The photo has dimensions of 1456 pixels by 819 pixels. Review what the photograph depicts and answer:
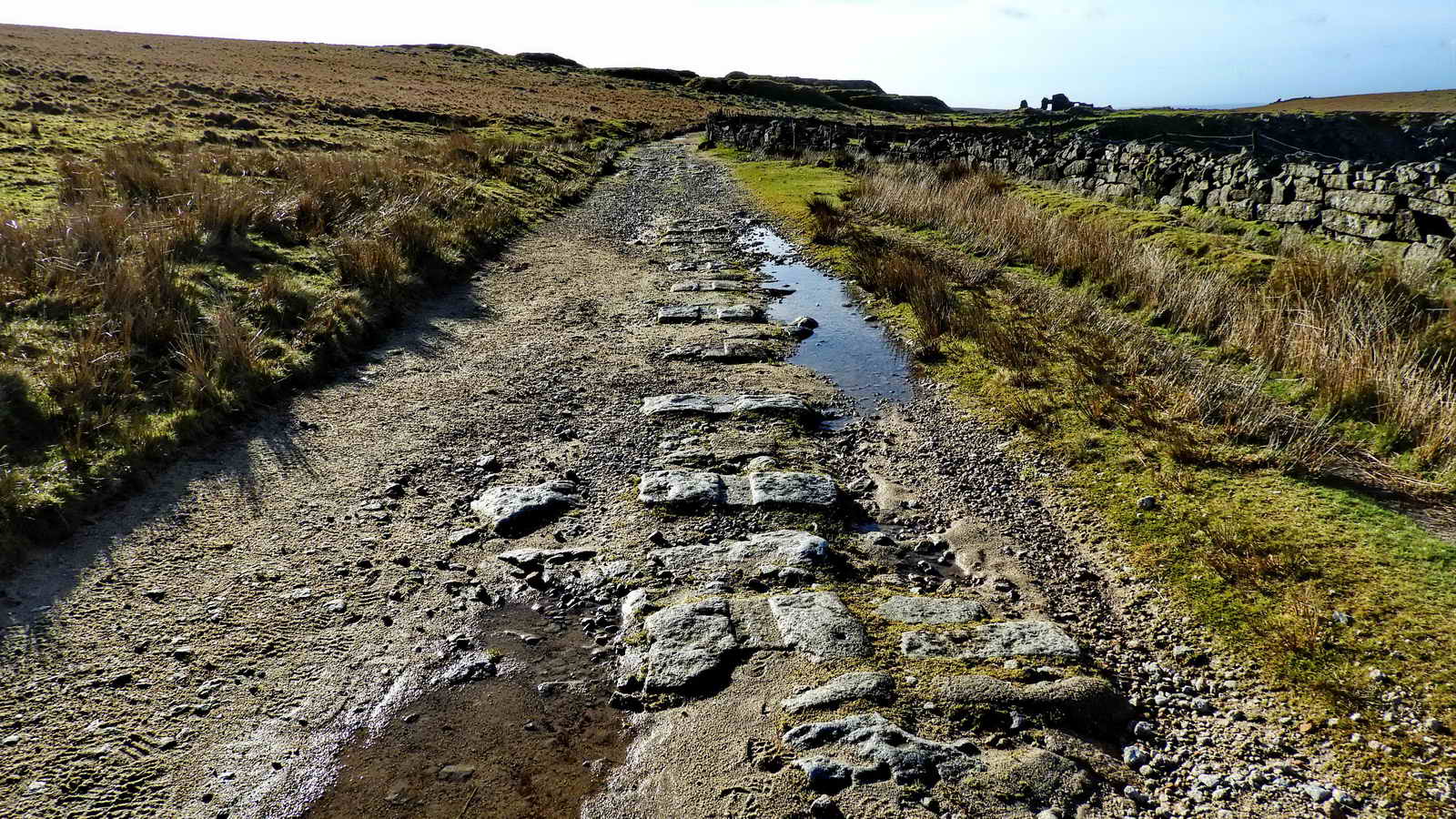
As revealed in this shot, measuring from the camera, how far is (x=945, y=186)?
48.1 feet

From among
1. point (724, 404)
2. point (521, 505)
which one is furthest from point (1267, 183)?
point (521, 505)

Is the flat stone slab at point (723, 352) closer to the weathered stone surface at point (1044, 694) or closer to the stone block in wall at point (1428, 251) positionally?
the weathered stone surface at point (1044, 694)

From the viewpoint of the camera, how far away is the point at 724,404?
6465 millimetres

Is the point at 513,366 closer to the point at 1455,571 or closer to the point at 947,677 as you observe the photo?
the point at 947,677

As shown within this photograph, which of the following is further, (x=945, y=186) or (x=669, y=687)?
(x=945, y=186)

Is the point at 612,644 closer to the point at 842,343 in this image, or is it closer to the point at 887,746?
the point at 887,746

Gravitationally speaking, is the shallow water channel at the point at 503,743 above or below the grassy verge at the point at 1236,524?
below

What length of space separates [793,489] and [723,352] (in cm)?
299

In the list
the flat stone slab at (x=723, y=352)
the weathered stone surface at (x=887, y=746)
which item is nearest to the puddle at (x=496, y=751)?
the weathered stone surface at (x=887, y=746)

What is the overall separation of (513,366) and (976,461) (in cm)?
431

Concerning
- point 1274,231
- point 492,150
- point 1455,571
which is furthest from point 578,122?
point 1455,571

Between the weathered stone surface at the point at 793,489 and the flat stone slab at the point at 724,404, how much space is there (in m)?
1.13

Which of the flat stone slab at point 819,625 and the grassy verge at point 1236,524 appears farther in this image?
the flat stone slab at point 819,625

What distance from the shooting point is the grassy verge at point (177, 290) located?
509 centimetres
